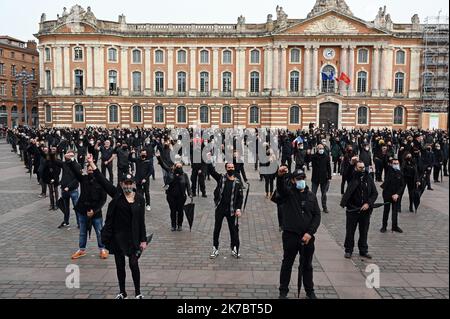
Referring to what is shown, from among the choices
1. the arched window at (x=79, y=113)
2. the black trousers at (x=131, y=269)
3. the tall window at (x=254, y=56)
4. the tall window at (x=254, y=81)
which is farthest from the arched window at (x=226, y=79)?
the black trousers at (x=131, y=269)

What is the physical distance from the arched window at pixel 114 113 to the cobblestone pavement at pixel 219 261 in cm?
4651

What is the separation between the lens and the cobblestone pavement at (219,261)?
24.0 feet

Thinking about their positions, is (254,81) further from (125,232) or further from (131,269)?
(131,269)

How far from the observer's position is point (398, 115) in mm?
57188

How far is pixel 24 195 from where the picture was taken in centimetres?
1622

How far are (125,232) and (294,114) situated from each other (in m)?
51.5

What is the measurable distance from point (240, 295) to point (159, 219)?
5.89 m

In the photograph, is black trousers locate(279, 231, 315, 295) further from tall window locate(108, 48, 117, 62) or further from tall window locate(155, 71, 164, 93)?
tall window locate(108, 48, 117, 62)

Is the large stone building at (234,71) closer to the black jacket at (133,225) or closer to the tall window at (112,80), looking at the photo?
the tall window at (112,80)

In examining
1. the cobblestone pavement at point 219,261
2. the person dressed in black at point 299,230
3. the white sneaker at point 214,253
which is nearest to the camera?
the person dressed in black at point 299,230

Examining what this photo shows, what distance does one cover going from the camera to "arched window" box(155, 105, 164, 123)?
59500 millimetres
